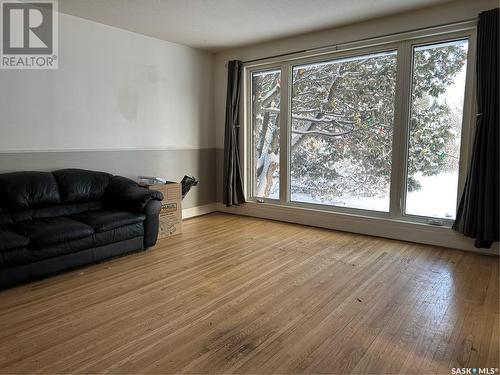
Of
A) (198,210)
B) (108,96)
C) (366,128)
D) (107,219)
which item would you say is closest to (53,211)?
(107,219)

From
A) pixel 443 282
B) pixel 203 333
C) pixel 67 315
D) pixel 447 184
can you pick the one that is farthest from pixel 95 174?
pixel 447 184

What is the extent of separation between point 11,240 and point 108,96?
2.30 metres

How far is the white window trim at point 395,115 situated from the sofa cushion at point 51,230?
115 inches

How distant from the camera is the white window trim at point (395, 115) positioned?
3.67 meters

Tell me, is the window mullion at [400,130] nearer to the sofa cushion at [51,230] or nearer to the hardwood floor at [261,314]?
the hardwood floor at [261,314]

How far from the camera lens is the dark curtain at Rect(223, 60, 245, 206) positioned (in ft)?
17.8

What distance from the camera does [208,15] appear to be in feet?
Result: 12.9

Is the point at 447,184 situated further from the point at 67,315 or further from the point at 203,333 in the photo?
the point at 67,315

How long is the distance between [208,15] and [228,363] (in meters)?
3.61

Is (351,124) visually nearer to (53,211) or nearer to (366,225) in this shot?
(366,225)

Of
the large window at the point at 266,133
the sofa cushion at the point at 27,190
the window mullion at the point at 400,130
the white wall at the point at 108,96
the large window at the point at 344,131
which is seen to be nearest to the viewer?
the sofa cushion at the point at 27,190

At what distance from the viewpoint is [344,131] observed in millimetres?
4645

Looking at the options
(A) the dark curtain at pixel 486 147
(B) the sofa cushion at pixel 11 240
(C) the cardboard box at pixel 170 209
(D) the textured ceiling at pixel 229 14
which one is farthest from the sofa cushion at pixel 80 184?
(A) the dark curtain at pixel 486 147

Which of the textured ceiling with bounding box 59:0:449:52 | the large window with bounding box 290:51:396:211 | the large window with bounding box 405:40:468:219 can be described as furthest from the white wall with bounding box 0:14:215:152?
the large window with bounding box 405:40:468:219
